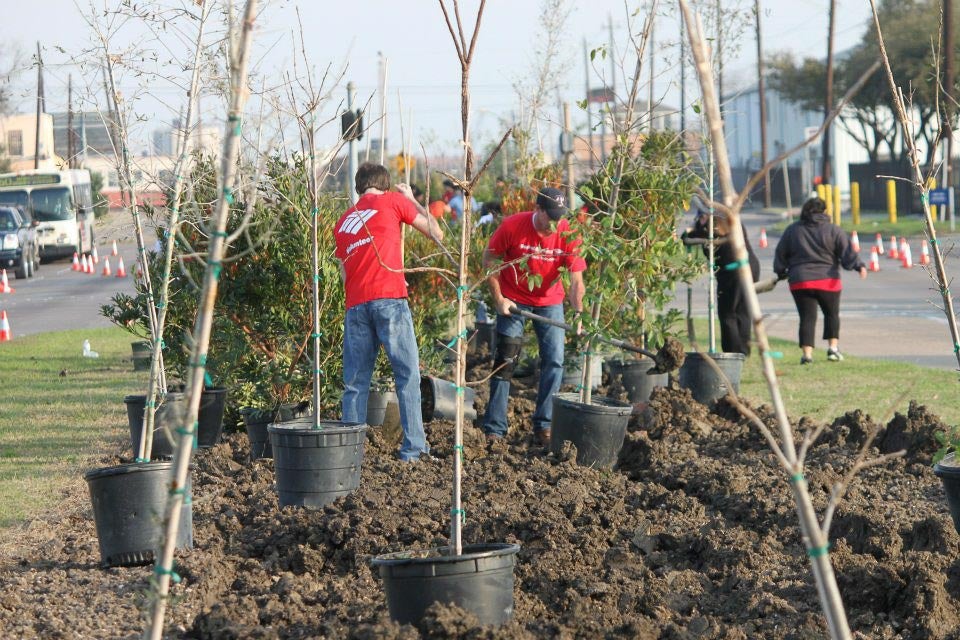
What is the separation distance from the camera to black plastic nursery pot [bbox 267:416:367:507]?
20.2ft

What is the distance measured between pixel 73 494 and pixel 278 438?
1640 millimetres

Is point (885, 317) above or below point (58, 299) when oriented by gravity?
below

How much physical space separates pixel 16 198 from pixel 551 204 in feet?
104

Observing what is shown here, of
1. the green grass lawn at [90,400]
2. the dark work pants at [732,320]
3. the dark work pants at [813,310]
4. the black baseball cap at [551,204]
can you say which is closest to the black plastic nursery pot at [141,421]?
the green grass lawn at [90,400]

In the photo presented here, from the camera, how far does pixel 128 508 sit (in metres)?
5.35

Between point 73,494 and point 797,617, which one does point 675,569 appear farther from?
point 73,494

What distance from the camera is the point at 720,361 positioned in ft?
32.4

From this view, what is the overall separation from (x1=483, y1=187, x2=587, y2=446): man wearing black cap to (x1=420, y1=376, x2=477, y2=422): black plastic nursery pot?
1.50 feet

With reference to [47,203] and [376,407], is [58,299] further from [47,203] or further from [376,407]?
[376,407]

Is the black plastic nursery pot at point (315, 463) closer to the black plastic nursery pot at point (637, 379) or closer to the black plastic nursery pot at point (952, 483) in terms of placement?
the black plastic nursery pot at point (952, 483)

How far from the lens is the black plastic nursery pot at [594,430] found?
7.28m

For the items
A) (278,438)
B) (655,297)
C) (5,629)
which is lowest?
(5,629)

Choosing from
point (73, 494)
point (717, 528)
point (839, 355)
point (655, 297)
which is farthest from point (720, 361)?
point (73, 494)

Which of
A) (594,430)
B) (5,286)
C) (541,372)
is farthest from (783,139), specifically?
(594,430)
